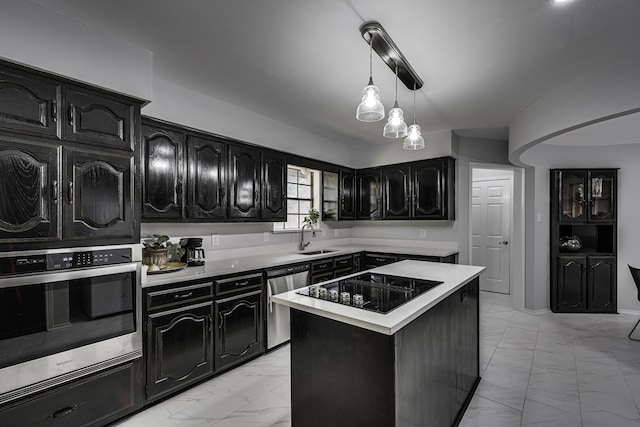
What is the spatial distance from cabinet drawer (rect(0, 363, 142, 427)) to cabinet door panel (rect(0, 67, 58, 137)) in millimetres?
1457

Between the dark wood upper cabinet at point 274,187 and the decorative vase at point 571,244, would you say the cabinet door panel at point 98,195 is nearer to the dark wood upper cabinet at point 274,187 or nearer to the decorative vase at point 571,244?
the dark wood upper cabinet at point 274,187

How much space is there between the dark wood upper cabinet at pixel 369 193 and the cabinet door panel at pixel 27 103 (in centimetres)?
388

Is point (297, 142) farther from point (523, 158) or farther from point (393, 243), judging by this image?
point (523, 158)

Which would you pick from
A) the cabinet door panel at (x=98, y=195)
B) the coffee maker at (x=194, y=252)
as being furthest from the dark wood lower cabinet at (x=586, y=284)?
the cabinet door panel at (x=98, y=195)

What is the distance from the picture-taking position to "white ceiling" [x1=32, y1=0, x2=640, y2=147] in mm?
1743

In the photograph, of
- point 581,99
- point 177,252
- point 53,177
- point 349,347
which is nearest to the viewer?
point 349,347

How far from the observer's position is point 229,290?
268 centimetres

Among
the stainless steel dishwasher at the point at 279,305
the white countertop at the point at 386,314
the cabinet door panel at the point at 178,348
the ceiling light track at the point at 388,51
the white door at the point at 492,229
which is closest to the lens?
the white countertop at the point at 386,314

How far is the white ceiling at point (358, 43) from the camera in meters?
1.74

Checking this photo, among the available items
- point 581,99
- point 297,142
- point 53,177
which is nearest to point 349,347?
point 53,177

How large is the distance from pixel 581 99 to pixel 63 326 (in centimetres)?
400

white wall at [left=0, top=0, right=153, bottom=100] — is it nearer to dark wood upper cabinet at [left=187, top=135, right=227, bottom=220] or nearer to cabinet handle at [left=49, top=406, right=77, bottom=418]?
dark wood upper cabinet at [left=187, top=135, right=227, bottom=220]

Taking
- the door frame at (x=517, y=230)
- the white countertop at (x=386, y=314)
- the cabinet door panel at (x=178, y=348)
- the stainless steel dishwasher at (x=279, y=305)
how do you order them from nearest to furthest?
the white countertop at (x=386, y=314) → the cabinet door panel at (x=178, y=348) → the stainless steel dishwasher at (x=279, y=305) → the door frame at (x=517, y=230)

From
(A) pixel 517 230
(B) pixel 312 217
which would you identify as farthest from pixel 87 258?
(A) pixel 517 230
